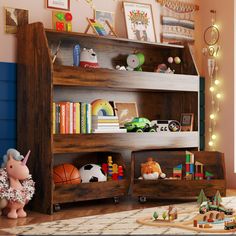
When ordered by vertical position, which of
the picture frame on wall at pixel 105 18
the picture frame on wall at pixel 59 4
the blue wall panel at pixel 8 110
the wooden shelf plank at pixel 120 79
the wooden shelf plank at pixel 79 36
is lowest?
the blue wall panel at pixel 8 110

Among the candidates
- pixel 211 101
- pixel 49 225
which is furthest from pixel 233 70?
pixel 49 225

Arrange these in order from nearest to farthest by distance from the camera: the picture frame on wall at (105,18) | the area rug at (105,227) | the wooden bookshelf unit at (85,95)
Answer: the area rug at (105,227) < the wooden bookshelf unit at (85,95) < the picture frame on wall at (105,18)

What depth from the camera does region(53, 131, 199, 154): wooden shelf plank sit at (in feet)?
13.6

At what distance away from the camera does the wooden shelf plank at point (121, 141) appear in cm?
415

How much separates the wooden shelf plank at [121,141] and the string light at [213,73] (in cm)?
67

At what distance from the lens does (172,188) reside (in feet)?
14.8

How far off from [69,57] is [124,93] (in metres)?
0.68

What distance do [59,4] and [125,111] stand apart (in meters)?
1.12

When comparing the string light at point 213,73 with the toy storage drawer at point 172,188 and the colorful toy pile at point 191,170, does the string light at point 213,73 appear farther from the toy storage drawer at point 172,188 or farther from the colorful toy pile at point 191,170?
the toy storage drawer at point 172,188

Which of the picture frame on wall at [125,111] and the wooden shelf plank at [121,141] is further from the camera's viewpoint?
the picture frame on wall at [125,111]

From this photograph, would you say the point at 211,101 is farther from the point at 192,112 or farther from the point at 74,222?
the point at 74,222

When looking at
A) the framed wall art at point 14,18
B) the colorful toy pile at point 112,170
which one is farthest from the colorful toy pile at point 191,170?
the framed wall art at point 14,18

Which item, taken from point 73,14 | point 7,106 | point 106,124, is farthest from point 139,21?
point 7,106

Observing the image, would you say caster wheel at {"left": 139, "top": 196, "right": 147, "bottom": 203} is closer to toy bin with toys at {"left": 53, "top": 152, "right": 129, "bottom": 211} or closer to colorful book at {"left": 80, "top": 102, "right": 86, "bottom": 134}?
toy bin with toys at {"left": 53, "top": 152, "right": 129, "bottom": 211}
